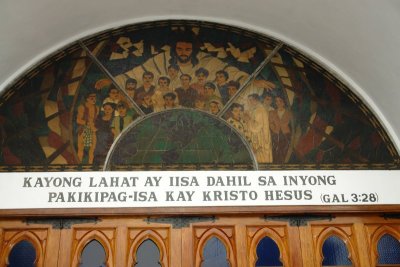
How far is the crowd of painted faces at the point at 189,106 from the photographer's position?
6.18 meters

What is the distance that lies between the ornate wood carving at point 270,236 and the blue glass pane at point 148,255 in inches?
35.9

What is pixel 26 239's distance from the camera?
18.9ft

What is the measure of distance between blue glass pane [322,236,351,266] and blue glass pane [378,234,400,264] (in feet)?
1.17

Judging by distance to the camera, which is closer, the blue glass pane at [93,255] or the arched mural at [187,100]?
the blue glass pane at [93,255]

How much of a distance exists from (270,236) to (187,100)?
1728 mm

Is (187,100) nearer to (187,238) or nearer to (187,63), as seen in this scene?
(187,63)

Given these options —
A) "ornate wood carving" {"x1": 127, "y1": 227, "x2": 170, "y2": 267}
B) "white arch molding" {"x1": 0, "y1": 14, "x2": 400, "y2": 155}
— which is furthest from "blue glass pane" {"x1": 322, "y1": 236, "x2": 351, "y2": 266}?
"ornate wood carving" {"x1": 127, "y1": 227, "x2": 170, "y2": 267}

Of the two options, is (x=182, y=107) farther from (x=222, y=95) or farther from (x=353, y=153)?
(x=353, y=153)

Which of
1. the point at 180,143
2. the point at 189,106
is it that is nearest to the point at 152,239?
the point at 180,143

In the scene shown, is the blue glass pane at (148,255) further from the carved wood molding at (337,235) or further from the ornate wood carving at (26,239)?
the carved wood molding at (337,235)

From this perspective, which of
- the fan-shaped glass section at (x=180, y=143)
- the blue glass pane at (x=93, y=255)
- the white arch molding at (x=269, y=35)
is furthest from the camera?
the white arch molding at (x=269, y=35)

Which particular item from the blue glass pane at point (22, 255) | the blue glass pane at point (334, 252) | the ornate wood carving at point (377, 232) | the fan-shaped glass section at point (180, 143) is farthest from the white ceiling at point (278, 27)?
the blue glass pane at point (22, 255)

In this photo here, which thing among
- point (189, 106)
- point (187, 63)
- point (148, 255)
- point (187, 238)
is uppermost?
point (187, 63)

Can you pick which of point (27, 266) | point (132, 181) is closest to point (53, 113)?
point (132, 181)
